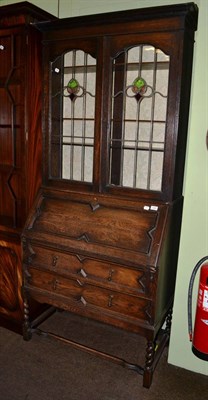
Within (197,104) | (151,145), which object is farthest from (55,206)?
(197,104)

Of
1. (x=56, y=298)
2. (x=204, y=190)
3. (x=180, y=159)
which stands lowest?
(x=56, y=298)

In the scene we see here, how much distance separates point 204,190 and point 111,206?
572 millimetres

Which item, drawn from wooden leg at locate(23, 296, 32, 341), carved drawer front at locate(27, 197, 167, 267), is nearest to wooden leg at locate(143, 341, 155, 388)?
carved drawer front at locate(27, 197, 167, 267)

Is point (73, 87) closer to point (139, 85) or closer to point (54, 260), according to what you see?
point (139, 85)

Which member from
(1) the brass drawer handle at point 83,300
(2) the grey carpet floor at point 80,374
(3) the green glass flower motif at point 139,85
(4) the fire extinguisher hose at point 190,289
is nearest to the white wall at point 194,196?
(4) the fire extinguisher hose at point 190,289

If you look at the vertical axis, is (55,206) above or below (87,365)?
above

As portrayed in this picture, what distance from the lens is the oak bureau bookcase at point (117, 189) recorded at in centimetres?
177

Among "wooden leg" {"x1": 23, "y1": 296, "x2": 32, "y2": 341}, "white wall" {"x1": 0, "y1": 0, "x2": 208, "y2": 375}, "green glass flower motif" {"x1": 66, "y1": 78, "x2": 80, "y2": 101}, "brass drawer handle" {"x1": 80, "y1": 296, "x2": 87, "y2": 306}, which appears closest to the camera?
"white wall" {"x1": 0, "y1": 0, "x2": 208, "y2": 375}

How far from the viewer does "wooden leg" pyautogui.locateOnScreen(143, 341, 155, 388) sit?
6.13ft

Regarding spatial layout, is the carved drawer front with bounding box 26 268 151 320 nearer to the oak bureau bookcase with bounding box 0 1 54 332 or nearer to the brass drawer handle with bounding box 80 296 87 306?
the brass drawer handle with bounding box 80 296 87 306

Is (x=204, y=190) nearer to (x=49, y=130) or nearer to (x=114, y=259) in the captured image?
(x=114, y=259)

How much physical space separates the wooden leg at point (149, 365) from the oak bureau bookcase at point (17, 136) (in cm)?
100

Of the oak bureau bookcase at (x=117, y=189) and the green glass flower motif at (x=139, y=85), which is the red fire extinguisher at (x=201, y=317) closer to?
the oak bureau bookcase at (x=117, y=189)

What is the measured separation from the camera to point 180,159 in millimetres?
1960
